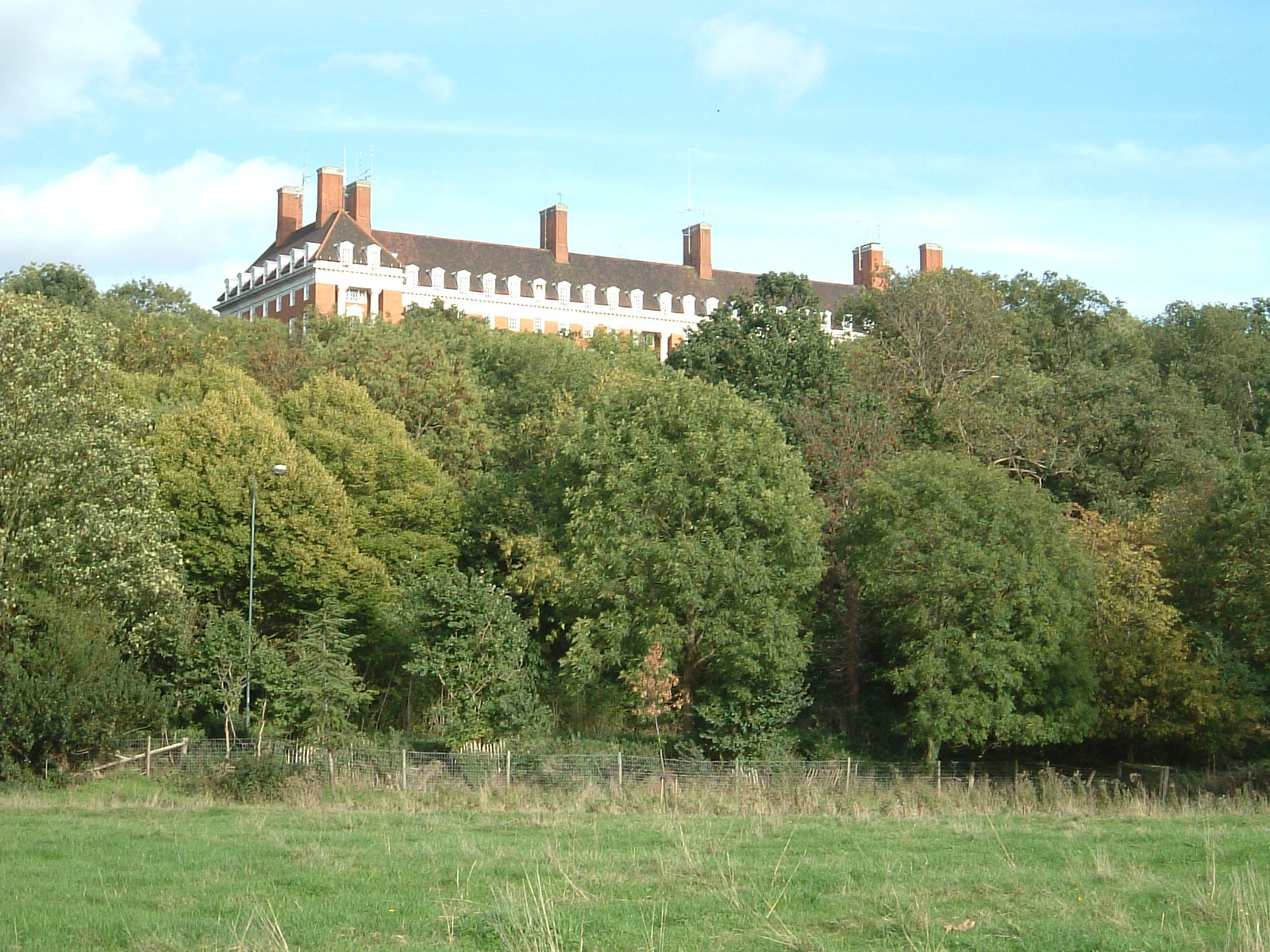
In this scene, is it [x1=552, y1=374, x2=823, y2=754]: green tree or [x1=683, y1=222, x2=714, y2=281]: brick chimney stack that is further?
[x1=683, y1=222, x2=714, y2=281]: brick chimney stack

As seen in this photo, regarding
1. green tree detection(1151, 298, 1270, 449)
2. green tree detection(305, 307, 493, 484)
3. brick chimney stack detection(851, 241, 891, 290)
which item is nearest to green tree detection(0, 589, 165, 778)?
green tree detection(305, 307, 493, 484)

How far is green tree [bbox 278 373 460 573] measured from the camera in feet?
157

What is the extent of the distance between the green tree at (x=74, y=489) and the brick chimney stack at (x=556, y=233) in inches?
3250

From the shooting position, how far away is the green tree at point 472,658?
3797cm

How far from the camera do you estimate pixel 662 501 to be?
39938 millimetres

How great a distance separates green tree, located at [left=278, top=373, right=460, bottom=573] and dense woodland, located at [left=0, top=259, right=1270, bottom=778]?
4.4 inches

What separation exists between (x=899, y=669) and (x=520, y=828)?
17.8m

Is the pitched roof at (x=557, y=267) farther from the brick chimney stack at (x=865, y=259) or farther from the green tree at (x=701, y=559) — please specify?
the green tree at (x=701, y=559)

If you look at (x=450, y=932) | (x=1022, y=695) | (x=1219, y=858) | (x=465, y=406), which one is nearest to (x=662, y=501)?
(x=1022, y=695)

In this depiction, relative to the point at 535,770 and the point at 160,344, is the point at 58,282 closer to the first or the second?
the point at 160,344

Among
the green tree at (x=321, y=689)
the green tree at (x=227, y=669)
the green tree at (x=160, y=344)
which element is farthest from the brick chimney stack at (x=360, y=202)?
the green tree at (x=321, y=689)

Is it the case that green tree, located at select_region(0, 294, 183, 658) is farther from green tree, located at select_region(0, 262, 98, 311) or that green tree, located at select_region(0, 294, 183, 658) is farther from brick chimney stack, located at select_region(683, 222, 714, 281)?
brick chimney stack, located at select_region(683, 222, 714, 281)

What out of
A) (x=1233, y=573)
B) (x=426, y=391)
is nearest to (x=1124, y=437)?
(x=1233, y=573)

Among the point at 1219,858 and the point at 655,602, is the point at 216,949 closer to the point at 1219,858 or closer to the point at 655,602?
the point at 1219,858
